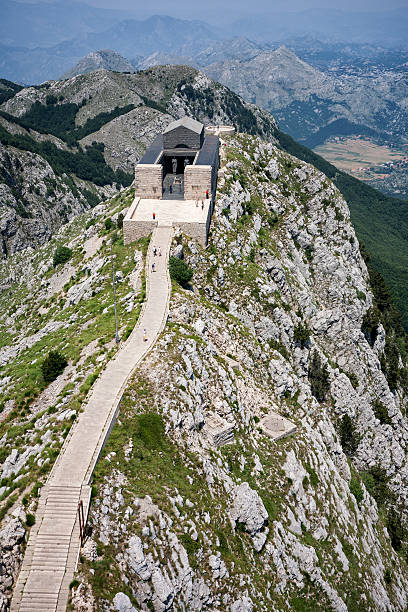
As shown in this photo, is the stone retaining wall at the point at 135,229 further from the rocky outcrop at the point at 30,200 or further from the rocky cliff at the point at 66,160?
the rocky cliff at the point at 66,160

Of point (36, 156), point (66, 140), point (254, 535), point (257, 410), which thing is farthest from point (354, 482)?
point (66, 140)

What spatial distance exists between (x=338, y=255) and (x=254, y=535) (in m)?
57.1

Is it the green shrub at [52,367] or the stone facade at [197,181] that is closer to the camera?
the green shrub at [52,367]

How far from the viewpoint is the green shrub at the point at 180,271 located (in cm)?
4784

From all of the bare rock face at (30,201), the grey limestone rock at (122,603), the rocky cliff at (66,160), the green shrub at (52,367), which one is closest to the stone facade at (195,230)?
the green shrub at (52,367)

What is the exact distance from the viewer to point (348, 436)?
57500mm

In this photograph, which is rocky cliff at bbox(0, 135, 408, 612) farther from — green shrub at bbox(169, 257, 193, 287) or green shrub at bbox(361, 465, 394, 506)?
green shrub at bbox(169, 257, 193, 287)

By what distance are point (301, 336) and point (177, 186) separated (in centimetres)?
2659

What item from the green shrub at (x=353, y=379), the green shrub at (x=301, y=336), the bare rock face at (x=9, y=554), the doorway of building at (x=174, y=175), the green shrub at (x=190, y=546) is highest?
the doorway of building at (x=174, y=175)

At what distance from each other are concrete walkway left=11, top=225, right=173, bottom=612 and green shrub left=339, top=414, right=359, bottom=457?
102ft

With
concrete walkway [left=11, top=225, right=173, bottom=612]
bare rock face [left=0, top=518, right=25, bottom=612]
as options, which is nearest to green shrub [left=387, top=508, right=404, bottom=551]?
concrete walkway [left=11, top=225, right=173, bottom=612]

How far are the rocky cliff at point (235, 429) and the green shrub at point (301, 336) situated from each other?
23 centimetres

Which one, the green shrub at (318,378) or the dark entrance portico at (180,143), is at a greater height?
the dark entrance portico at (180,143)

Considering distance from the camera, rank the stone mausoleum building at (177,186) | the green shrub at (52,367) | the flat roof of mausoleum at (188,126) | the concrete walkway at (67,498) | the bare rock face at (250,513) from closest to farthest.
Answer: the concrete walkway at (67,498), the bare rock face at (250,513), the green shrub at (52,367), the stone mausoleum building at (177,186), the flat roof of mausoleum at (188,126)
